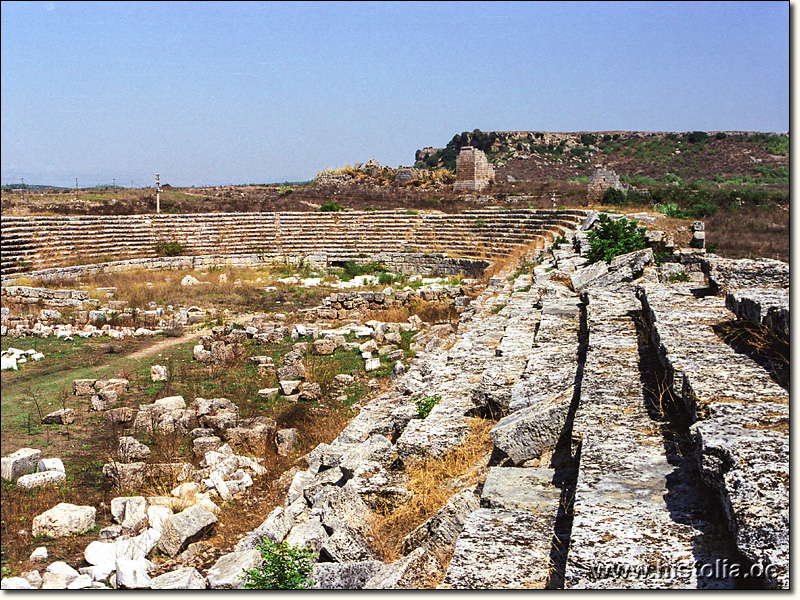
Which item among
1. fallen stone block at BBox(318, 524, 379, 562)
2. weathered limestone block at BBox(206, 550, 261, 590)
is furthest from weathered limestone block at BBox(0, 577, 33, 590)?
fallen stone block at BBox(318, 524, 379, 562)

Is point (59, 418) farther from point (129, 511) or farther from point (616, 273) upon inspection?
point (616, 273)

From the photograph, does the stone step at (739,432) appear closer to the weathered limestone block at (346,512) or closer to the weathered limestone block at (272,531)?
the weathered limestone block at (346,512)

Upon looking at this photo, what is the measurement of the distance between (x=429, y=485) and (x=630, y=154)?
81609 mm

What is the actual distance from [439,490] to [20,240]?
25823mm

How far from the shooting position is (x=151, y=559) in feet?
17.8

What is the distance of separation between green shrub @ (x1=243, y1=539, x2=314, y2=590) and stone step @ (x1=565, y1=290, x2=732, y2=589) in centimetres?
159

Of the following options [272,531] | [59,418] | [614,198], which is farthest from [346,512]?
[614,198]

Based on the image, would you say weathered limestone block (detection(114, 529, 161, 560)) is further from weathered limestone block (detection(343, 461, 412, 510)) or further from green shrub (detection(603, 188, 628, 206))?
green shrub (detection(603, 188, 628, 206))

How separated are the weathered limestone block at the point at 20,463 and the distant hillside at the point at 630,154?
198 feet

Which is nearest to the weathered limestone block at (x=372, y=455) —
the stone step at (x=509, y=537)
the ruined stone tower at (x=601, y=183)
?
the stone step at (x=509, y=537)

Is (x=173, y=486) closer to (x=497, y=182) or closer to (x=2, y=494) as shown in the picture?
(x=2, y=494)

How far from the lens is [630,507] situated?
273cm

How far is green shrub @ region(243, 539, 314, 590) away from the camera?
373 centimetres

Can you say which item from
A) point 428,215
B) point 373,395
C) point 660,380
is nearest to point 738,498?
point 660,380
